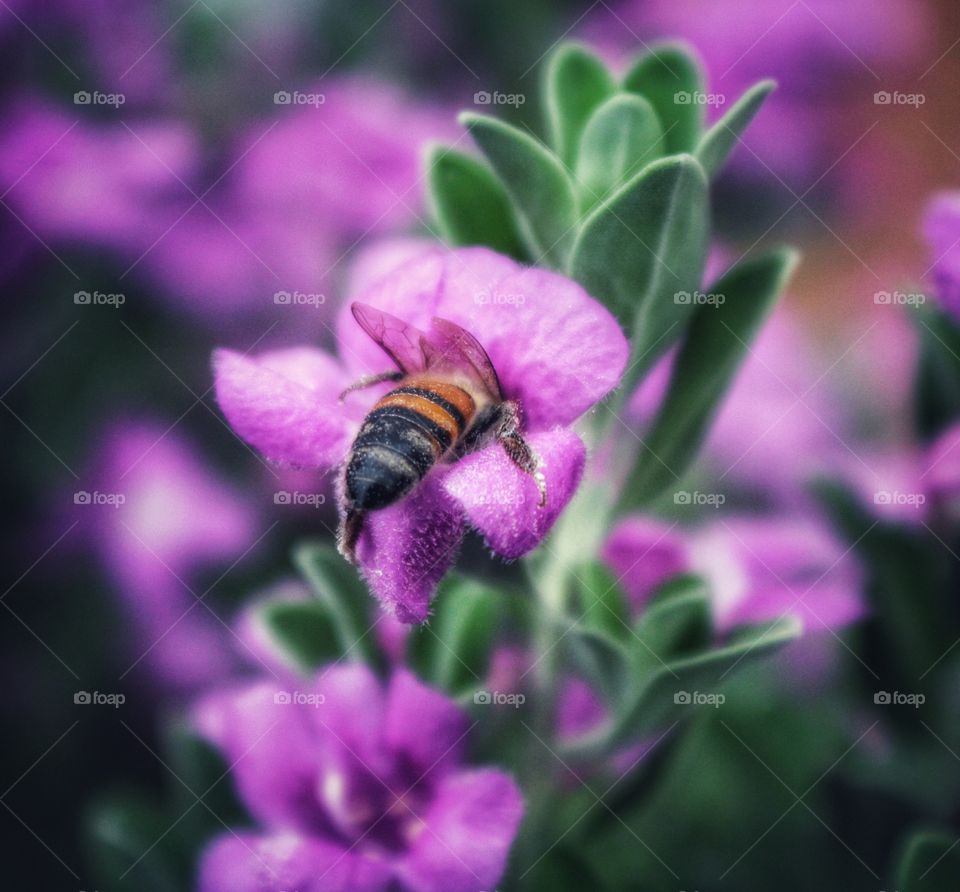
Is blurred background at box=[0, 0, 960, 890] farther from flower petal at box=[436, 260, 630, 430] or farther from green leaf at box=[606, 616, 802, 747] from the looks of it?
flower petal at box=[436, 260, 630, 430]

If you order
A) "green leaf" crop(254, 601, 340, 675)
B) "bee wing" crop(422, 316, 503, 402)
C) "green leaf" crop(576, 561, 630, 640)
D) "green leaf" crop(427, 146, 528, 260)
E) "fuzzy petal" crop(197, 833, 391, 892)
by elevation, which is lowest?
"fuzzy petal" crop(197, 833, 391, 892)

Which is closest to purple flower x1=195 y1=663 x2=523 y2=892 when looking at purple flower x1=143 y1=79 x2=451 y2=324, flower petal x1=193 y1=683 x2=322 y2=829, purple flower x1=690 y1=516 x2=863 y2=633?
flower petal x1=193 y1=683 x2=322 y2=829

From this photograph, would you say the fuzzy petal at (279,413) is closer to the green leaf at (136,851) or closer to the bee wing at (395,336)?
the bee wing at (395,336)

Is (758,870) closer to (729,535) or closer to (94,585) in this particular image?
(729,535)

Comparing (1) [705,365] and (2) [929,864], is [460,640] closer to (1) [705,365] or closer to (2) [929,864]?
→ (1) [705,365]

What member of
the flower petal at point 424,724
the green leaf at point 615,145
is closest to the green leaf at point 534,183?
the green leaf at point 615,145

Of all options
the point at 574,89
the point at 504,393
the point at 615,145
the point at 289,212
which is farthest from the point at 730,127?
the point at 289,212

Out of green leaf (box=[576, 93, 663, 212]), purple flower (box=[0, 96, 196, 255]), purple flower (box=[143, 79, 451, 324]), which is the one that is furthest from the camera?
purple flower (box=[143, 79, 451, 324])
